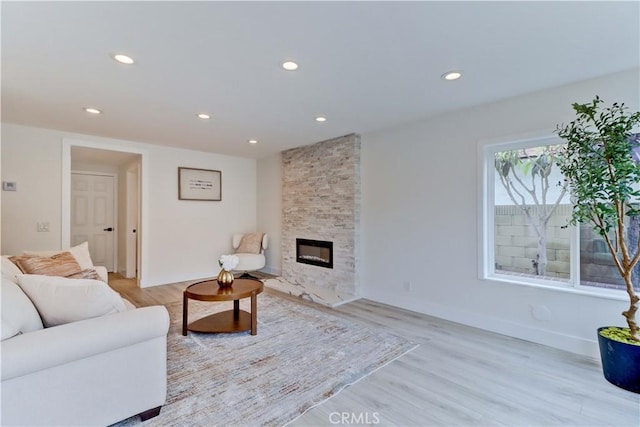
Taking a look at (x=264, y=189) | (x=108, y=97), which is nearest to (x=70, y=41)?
(x=108, y=97)

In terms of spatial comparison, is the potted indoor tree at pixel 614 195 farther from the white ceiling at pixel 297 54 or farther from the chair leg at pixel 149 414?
the chair leg at pixel 149 414

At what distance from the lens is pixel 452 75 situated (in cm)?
249

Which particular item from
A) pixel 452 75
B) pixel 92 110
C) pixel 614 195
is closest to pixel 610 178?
pixel 614 195

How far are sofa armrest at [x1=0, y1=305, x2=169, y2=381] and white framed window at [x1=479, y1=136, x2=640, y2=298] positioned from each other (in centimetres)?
313

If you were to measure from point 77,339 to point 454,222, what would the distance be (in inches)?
135

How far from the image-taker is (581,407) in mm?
1885

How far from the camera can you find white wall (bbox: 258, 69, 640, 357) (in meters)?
2.63

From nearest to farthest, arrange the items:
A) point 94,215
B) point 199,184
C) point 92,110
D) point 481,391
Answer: point 481,391 → point 92,110 → point 199,184 → point 94,215

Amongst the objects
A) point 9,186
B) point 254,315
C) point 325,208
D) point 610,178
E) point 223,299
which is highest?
point 9,186

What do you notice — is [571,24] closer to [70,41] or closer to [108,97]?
[70,41]

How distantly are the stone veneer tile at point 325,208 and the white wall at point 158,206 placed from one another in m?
1.16

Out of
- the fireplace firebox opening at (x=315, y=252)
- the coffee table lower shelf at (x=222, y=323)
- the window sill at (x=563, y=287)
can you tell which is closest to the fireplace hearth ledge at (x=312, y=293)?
the fireplace firebox opening at (x=315, y=252)

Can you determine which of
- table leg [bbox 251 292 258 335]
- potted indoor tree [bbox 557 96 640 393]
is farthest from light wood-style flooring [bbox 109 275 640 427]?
table leg [bbox 251 292 258 335]

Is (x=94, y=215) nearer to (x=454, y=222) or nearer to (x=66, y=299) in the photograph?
(x=66, y=299)
